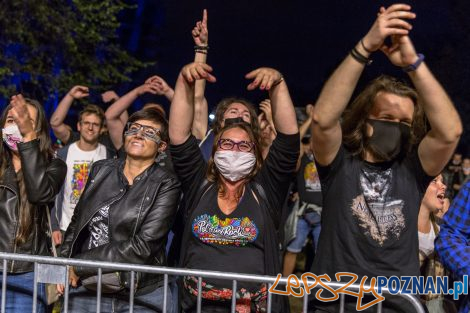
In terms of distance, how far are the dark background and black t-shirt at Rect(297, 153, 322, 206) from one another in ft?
43.8

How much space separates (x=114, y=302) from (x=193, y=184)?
0.87 metres

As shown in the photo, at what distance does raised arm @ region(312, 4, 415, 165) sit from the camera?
2896 mm

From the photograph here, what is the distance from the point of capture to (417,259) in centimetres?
338

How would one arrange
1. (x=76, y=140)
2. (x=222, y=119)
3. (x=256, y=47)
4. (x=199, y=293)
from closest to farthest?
(x=199, y=293), (x=222, y=119), (x=76, y=140), (x=256, y=47)

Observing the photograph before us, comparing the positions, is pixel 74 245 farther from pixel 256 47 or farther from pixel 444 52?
pixel 444 52

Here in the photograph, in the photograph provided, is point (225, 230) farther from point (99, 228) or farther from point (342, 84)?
point (342, 84)

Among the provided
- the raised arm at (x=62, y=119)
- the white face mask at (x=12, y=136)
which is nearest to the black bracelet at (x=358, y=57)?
the white face mask at (x=12, y=136)

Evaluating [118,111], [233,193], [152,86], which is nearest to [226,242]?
[233,193]

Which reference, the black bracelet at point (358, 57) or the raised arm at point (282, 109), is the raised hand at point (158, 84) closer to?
the raised arm at point (282, 109)

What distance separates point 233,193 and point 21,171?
1.42 m

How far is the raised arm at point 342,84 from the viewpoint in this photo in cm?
290

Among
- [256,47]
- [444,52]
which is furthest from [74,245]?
[444,52]

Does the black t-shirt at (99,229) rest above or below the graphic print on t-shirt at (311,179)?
below

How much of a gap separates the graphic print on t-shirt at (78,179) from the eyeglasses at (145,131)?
2.50 meters
